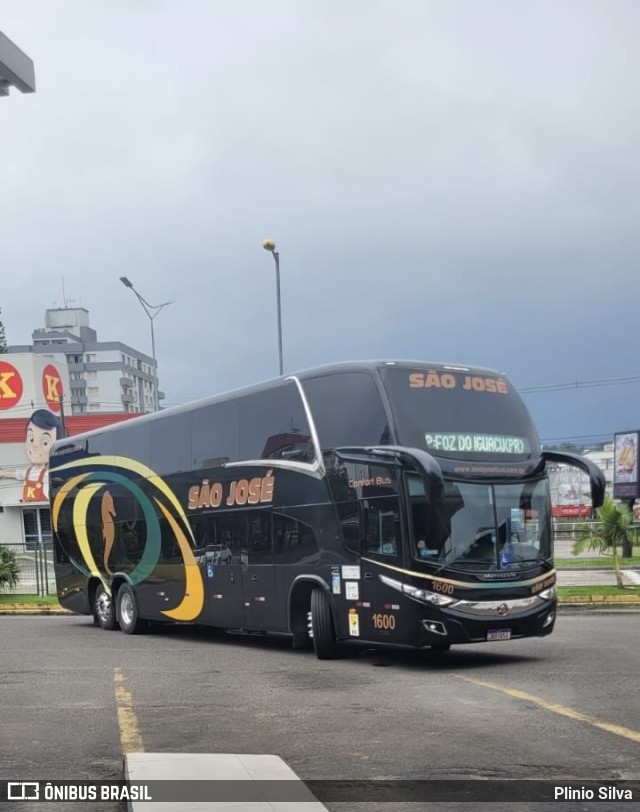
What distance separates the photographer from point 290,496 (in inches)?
675

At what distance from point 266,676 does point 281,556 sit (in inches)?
131

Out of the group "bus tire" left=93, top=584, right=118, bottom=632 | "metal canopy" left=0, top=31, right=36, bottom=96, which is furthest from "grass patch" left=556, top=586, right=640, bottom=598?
"metal canopy" left=0, top=31, right=36, bottom=96

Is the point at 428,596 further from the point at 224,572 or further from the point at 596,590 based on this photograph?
the point at 596,590

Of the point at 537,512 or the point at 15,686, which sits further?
the point at 537,512

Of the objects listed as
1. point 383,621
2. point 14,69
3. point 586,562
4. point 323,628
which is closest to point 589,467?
point 383,621

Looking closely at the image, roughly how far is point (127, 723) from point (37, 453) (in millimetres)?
59033

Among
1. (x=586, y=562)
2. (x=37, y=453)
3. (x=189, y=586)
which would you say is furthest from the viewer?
(x=37, y=453)

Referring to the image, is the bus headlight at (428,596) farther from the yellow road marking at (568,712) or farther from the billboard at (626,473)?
the billboard at (626,473)

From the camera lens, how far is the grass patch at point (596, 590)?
28.0 m

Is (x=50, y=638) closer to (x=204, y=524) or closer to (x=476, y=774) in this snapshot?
(x=204, y=524)

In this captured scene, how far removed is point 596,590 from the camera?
29266 millimetres

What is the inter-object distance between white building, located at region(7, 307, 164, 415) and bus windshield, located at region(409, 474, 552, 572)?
129314 millimetres

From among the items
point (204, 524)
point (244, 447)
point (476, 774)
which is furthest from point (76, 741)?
point (204, 524)

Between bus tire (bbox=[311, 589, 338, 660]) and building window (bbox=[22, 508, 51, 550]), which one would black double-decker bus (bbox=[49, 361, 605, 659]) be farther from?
building window (bbox=[22, 508, 51, 550])
